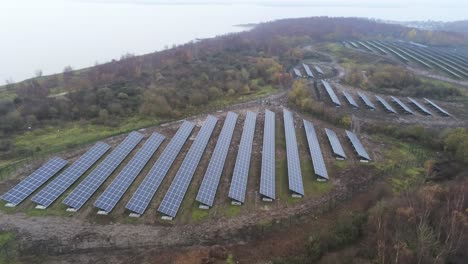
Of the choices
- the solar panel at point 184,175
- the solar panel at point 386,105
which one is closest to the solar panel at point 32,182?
the solar panel at point 184,175

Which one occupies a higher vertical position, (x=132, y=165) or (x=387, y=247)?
(x=132, y=165)

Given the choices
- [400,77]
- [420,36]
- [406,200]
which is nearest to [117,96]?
[406,200]

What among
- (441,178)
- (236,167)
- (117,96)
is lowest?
(441,178)

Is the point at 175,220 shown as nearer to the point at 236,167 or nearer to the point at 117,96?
the point at 236,167

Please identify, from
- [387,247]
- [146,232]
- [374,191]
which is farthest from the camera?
[374,191]

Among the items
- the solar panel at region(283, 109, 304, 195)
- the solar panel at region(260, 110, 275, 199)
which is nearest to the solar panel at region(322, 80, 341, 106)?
the solar panel at region(283, 109, 304, 195)

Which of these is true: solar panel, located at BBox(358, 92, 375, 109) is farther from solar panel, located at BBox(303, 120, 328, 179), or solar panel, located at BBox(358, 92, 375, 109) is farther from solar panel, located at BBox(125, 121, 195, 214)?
solar panel, located at BBox(125, 121, 195, 214)
